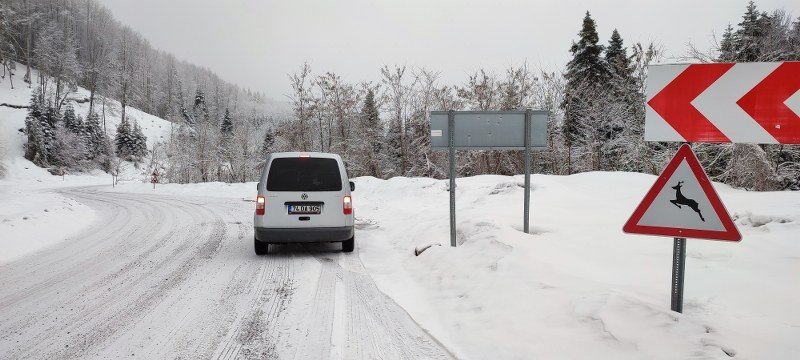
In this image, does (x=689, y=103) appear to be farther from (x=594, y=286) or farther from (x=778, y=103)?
(x=594, y=286)

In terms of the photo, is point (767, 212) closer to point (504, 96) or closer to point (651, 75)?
point (651, 75)

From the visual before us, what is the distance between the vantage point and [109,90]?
88.7 m

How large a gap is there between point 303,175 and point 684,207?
5.73 metres

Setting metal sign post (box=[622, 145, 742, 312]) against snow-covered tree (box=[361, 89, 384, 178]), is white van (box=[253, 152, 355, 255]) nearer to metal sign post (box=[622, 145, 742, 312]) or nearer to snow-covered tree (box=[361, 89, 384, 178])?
metal sign post (box=[622, 145, 742, 312])

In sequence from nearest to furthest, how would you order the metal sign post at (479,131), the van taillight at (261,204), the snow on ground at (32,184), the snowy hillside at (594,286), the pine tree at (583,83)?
the snowy hillside at (594,286), the metal sign post at (479,131), the van taillight at (261,204), the snow on ground at (32,184), the pine tree at (583,83)

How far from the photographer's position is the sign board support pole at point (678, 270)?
303cm

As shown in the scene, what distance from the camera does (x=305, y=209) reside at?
701cm

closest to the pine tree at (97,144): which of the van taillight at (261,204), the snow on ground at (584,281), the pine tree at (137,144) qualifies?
the pine tree at (137,144)

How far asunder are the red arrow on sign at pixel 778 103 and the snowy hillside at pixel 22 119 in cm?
6557

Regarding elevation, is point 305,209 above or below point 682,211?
below

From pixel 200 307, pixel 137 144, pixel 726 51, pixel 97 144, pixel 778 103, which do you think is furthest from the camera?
pixel 137 144

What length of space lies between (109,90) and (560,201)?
107 m

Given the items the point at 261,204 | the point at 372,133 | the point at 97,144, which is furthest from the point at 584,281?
the point at 97,144

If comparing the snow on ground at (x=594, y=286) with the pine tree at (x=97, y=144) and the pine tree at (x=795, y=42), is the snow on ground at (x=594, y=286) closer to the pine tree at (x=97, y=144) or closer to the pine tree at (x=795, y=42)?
the pine tree at (x=795, y=42)
